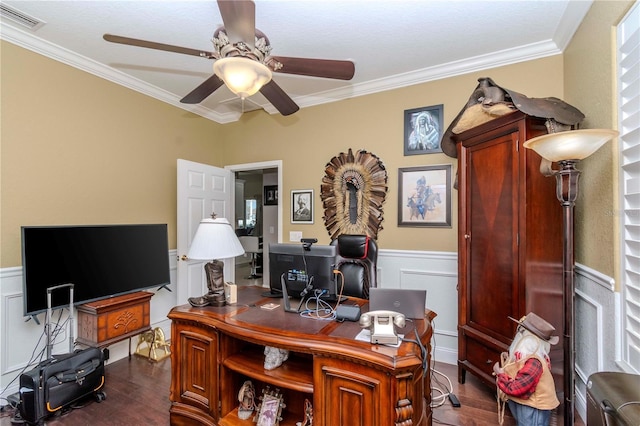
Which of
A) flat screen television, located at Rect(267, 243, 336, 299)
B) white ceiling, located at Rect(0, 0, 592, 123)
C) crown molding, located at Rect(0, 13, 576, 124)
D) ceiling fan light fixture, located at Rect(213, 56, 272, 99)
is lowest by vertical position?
flat screen television, located at Rect(267, 243, 336, 299)

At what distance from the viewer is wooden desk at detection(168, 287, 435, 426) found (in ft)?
4.30

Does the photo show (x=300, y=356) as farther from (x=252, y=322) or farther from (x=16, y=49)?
(x=16, y=49)

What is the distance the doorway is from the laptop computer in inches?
166

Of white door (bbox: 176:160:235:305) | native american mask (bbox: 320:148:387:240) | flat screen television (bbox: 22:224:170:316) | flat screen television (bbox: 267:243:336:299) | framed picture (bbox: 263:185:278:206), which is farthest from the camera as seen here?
framed picture (bbox: 263:185:278:206)

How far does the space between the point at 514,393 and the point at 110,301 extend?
10.2ft

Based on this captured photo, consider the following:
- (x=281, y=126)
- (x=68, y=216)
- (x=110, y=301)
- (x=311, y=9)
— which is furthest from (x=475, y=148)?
(x=68, y=216)

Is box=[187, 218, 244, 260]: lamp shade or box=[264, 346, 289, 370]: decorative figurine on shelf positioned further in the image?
box=[187, 218, 244, 260]: lamp shade

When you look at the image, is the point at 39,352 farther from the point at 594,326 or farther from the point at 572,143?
the point at 594,326

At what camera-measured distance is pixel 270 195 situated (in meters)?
6.09

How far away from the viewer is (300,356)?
1.82 metres

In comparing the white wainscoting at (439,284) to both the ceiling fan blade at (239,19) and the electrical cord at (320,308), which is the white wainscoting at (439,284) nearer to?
the electrical cord at (320,308)

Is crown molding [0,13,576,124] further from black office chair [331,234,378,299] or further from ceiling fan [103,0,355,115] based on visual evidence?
black office chair [331,234,378,299]

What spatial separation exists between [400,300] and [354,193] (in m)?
1.89

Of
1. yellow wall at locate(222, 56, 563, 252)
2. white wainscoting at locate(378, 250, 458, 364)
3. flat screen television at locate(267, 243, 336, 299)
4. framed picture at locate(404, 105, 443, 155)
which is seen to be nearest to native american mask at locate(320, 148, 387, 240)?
yellow wall at locate(222, 56, 563, 252)
